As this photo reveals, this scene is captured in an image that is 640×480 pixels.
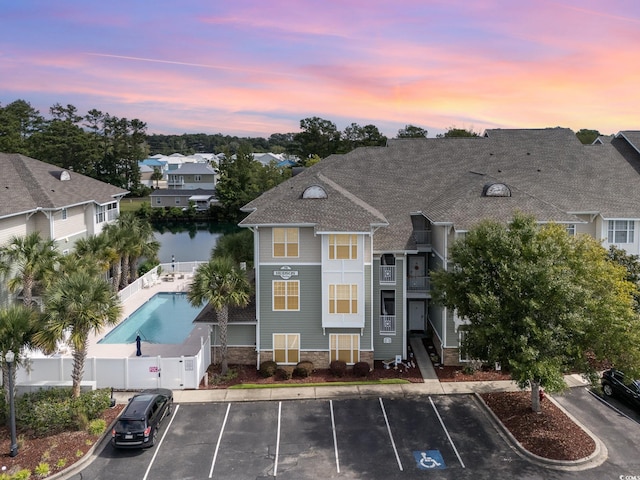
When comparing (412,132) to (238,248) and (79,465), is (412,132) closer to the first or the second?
(238,248)

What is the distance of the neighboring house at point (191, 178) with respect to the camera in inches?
4833

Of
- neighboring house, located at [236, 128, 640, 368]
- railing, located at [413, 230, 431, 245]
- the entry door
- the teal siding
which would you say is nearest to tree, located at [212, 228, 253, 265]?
neighboring house, located at [236, 128, 640, 368]

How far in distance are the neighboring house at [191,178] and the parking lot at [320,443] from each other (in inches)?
4101

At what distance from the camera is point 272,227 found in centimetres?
→ 2664

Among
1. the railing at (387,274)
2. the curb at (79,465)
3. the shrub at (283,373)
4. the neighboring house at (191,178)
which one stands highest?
the neighboring house at (191,178)

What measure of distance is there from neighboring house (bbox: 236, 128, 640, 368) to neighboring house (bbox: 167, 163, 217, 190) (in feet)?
304

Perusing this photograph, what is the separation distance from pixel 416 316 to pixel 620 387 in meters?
11.8

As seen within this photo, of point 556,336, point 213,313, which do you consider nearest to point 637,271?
point 556,336

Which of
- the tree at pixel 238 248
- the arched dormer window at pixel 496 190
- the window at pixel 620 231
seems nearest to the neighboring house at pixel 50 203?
the tree at pixel 238 248

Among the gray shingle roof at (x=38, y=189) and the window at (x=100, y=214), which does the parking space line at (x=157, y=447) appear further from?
the window at (x=100, y=214)

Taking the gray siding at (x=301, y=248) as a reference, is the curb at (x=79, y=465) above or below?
below

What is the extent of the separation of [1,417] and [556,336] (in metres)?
21.3

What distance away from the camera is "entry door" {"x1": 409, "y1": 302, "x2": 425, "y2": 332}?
32094 millimetres

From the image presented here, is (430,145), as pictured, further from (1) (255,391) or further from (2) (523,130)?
(1) (255,391)
